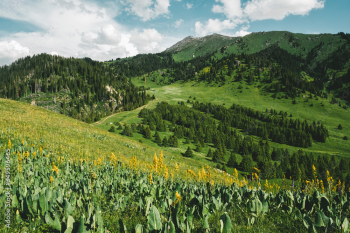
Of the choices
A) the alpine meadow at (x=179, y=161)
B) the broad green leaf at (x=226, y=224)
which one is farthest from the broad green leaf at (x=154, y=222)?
the broad green leaf at (x=226, y=224)

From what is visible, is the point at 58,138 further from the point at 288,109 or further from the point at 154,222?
the point at 288,109

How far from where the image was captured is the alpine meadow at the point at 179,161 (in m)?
3.61

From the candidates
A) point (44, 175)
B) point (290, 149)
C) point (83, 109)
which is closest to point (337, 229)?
point (44, 175)

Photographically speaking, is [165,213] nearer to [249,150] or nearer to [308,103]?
[249,150]

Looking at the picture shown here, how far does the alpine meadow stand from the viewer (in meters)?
3.61

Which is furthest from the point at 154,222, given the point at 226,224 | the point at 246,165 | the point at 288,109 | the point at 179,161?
the point at 288,109

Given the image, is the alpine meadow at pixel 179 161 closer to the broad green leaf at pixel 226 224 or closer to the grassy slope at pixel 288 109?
the broad green leaf at pixel 226 224

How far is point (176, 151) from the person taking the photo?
7256 centimetres

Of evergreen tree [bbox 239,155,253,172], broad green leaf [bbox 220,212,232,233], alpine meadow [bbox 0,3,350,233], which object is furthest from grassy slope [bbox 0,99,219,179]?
evergreen tree [bbox 239,155,253,172]

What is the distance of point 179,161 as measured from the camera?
30.9m

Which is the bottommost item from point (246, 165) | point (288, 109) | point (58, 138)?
point (246, 165)

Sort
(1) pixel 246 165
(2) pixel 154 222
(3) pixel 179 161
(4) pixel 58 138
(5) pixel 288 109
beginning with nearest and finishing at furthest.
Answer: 1. (2) pixel 154 222
2. (4) pixel 58 138
3. (3) pixel 179 161
4. (1) pixel 246 165
5. (5) pixel 288 109

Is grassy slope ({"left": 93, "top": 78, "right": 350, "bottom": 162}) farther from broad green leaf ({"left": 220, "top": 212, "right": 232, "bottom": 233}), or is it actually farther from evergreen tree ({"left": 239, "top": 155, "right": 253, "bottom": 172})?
broad green leaf ({"left": 220, "top": 212, "right": 232, "bottom": 233})

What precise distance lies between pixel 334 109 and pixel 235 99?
7795cm
